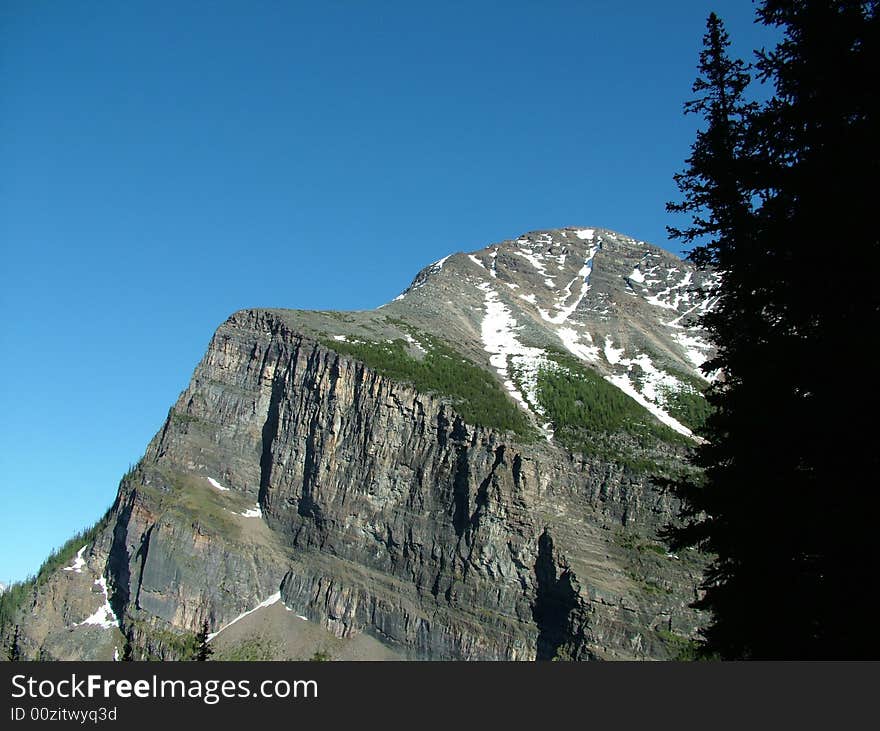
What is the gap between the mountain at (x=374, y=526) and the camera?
12656cm

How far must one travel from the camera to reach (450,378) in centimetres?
16600

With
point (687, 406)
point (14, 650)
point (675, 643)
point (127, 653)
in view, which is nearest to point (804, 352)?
point (127, 653)

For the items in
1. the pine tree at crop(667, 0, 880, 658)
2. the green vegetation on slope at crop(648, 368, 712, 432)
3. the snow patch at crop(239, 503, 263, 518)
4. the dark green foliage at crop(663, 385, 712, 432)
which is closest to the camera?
the pine tree at crop(667, 0, 880, 658)

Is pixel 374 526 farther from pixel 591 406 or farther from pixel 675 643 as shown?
pixel 675 643

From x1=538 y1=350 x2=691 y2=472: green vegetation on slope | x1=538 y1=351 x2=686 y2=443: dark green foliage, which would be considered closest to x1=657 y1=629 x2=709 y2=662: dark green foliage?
x1=538 y1=350 x2=691 y2=472: green vegetation on slope

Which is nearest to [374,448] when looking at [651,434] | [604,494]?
[604,494]

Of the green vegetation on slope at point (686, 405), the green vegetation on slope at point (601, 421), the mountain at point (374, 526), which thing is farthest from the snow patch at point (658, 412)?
the mountain at point (374, 526)

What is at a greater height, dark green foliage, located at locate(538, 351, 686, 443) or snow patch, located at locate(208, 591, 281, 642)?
dark green foliage, located at locate(538, 351, 686, 443)

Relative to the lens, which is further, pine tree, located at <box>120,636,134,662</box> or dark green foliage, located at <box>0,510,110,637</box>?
dark green foliage, located at <box>0,510,110,637</box>

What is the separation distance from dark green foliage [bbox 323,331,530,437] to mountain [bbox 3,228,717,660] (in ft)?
2.05

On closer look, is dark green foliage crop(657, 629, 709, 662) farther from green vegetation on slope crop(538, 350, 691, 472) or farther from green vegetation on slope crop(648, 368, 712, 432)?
green vegetation on slope crop(648, 368, 712, 432)

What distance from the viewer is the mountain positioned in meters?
127

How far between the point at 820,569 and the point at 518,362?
18419 centimetres

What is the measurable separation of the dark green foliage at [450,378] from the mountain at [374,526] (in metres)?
0.62
